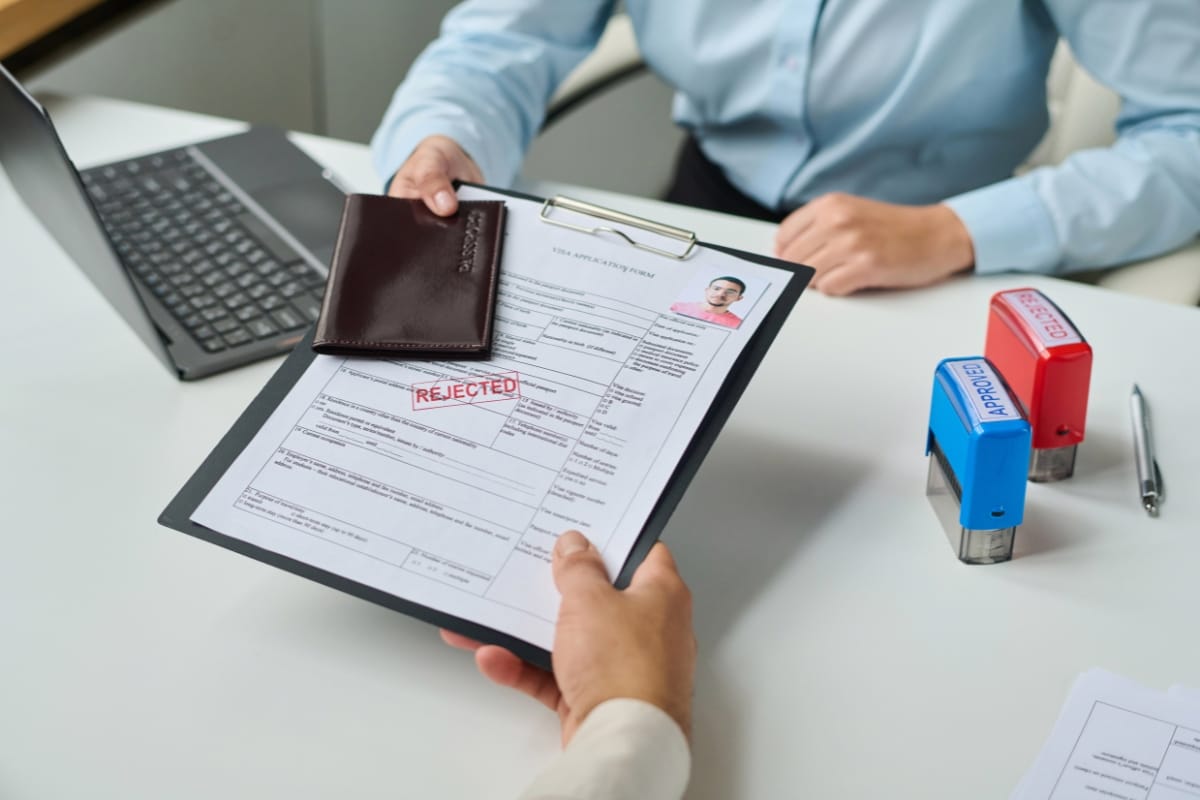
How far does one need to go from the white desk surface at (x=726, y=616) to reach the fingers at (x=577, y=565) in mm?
78

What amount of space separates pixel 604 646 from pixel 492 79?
0.75 m

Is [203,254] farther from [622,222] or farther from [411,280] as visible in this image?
[622,222]

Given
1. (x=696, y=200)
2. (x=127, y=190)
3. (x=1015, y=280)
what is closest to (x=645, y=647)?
(x=1015, y=280)

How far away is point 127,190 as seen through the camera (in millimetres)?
1109

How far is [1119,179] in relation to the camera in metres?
1.06

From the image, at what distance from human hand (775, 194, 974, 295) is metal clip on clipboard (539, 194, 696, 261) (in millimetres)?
199

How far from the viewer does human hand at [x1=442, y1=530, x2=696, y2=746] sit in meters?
0.63

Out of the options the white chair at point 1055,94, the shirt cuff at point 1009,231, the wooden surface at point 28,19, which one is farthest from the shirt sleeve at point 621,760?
the wooden surface at point 28,19

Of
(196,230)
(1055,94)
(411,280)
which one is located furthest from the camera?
(1055,94)

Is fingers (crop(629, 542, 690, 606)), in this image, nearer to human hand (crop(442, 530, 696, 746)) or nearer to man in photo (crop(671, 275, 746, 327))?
human hand (crop(442, 530, 696, 746))

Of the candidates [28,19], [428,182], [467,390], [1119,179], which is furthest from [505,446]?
[28,19]

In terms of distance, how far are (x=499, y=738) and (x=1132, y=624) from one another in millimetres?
393

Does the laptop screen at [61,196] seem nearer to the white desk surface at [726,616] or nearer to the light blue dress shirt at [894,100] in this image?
the white desk surface at [726,616]

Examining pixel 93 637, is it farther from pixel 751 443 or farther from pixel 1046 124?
pixel 1046 124
